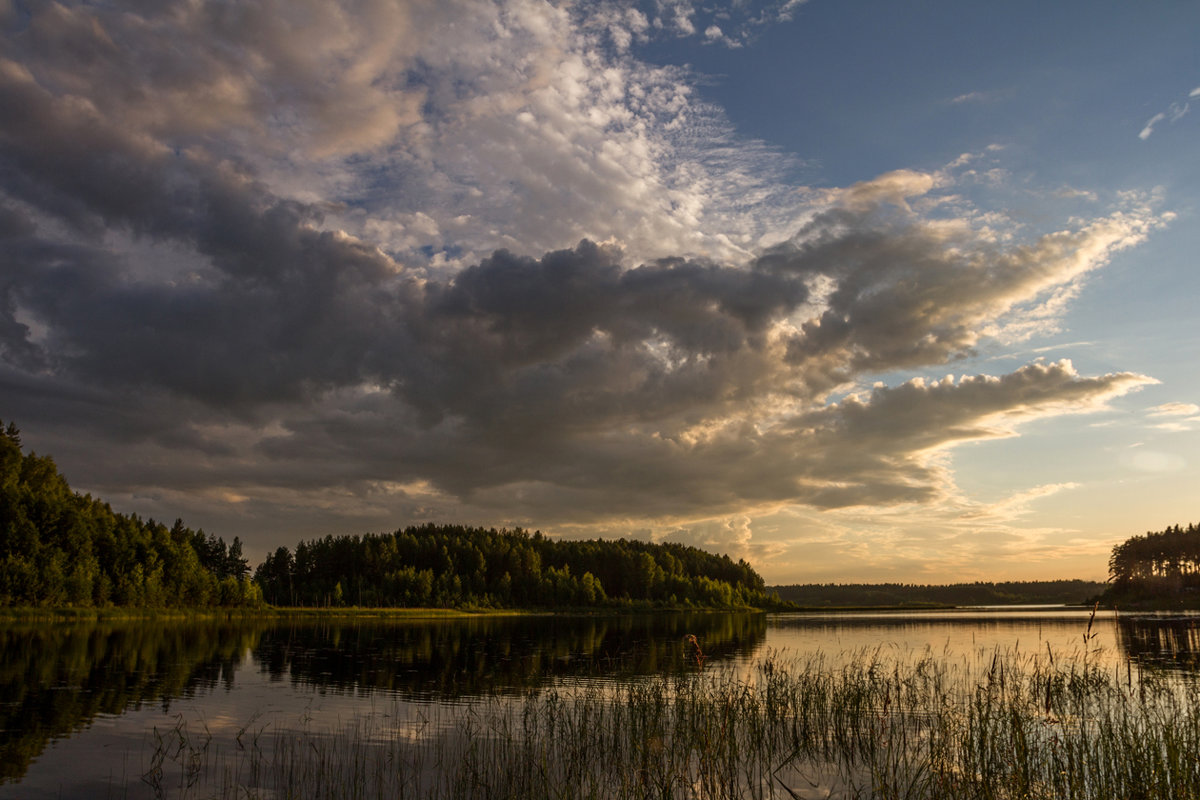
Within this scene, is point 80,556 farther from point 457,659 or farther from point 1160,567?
point 1160,567

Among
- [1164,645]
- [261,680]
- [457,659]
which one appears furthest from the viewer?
[1164,645]

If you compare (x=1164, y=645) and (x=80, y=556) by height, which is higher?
(x=80, y=556)

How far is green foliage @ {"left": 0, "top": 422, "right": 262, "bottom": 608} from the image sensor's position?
3627 inches

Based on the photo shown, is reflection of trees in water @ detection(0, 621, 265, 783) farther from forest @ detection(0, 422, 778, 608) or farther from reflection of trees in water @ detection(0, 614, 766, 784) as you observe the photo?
forest @ detection(0, 422, 778, 608)

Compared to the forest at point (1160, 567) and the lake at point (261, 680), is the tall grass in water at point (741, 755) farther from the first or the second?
the forest at point (1160, 567)

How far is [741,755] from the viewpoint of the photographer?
2314 centimetres

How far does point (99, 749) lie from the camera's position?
77.8 ft

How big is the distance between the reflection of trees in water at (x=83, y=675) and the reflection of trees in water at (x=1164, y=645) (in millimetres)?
54036

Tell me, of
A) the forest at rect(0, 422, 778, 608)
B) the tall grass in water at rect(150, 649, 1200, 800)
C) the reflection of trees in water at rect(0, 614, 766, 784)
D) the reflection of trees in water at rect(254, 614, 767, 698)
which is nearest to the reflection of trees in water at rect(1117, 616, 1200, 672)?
the tall grass in water at rect(150, 649, 1200, 800)

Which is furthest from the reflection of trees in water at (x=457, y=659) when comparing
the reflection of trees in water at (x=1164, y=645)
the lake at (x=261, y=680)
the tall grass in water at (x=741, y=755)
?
the reflection of trees in water at (x=1164, y=645)

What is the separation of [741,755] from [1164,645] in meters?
57.8

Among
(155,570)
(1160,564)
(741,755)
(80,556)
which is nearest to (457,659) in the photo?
(741,755)

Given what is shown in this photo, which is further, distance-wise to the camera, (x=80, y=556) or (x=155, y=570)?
(x=155, y=570)

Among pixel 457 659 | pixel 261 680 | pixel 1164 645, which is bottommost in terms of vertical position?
pixel 1164 645
